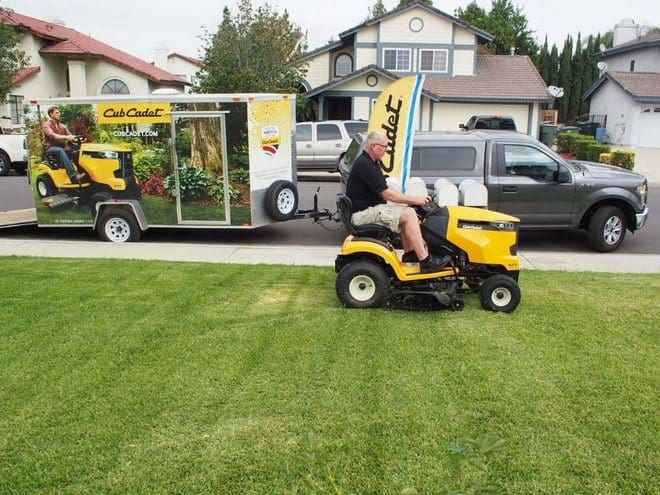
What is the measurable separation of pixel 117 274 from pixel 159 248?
221 centimetres

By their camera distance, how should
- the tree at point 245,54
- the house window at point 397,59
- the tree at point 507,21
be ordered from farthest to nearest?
the tree at point 507,21, the house window at point 397,59, the tree at point 245,54

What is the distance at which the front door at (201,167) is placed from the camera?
33.5 ft

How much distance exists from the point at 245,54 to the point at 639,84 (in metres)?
21.0

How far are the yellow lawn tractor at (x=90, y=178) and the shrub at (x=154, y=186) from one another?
132 mm

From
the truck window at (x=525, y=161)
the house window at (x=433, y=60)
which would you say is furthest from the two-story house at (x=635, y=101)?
the truck window at (x=525, y=161)

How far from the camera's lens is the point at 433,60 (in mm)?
33031

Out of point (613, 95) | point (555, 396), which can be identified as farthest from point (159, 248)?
point (613, 95)

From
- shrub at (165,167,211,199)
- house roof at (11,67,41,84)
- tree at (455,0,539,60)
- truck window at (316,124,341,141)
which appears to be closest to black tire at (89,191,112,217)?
shrub at (165,167,211,199)

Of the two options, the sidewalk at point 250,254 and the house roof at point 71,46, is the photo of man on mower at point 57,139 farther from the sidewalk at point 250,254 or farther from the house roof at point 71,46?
the house roof at point 71,46

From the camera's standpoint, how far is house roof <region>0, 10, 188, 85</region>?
1216 inches

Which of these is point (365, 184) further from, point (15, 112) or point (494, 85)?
point (494, 85)

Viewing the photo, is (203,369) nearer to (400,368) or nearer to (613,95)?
(400,368)

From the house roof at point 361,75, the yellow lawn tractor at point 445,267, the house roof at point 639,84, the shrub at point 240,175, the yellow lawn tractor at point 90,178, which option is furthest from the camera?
the house roof at point 639,84

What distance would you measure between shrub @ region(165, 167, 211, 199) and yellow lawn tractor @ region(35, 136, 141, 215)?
23.2 inches
